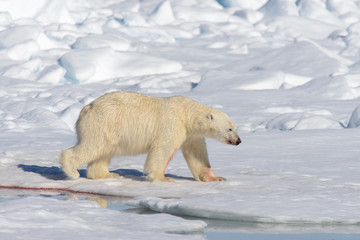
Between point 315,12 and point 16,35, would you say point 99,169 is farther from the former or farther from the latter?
point 315,12

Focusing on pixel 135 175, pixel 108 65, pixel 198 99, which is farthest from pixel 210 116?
pixel 108 65

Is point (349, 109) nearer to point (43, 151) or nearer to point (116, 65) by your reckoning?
point (43, 151)

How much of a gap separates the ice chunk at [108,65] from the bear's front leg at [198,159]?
1476 centimetres

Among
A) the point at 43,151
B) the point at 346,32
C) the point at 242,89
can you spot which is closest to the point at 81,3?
the point at 346,32

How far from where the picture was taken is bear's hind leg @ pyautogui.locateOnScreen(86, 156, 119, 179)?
229 inches

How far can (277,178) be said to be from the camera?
588 centimetres

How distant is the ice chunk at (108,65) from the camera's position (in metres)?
20.4

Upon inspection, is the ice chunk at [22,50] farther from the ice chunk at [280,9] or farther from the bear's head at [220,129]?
the bear's head at [220,129]

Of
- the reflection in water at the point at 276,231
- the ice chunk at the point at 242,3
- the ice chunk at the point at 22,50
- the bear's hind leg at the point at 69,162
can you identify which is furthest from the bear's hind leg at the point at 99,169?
the ice chunk at the point at 242,3

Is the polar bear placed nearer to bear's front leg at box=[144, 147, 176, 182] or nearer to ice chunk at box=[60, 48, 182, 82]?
bear's front leg at box=[144, 147, 176, 182]

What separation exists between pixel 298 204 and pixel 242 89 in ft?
44.7

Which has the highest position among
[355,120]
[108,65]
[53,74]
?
[355,120]

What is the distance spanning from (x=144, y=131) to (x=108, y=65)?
16.0 metres

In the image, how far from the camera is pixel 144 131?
571cm
